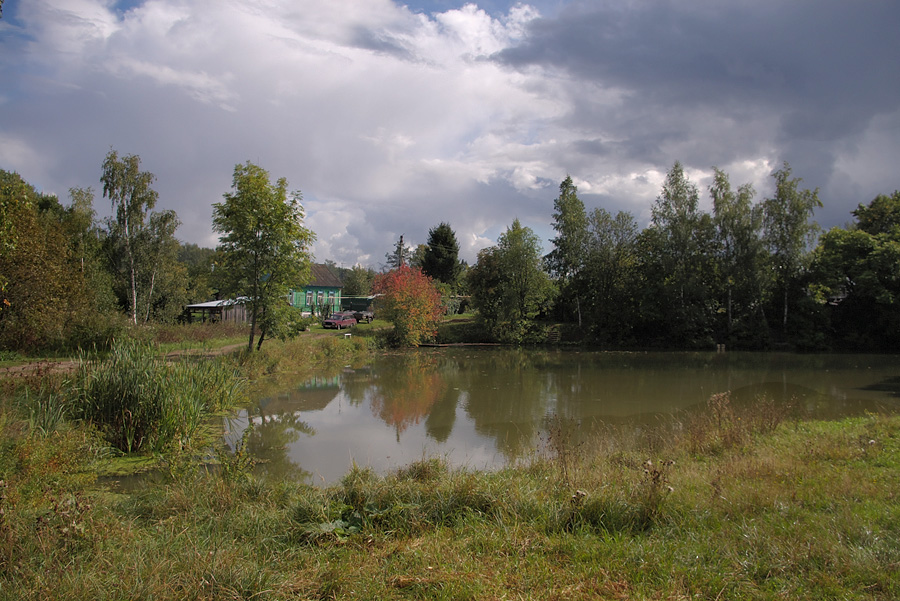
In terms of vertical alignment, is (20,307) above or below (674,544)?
above

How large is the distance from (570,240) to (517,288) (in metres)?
5.83

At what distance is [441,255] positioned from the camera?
4978 centimetres

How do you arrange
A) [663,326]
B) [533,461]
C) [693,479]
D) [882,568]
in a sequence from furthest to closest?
[663,326] < [533,461] < [693,479] < [882,568]

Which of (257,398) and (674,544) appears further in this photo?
(257,398)

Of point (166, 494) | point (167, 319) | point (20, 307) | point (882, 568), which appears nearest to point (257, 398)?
point (20, 307)

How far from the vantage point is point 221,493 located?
522cm

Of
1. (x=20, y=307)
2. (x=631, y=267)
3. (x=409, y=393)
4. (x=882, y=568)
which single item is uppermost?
(x=631, y=267)

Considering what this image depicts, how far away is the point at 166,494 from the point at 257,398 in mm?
9544

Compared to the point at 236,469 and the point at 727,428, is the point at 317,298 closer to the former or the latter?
the point at 727,428

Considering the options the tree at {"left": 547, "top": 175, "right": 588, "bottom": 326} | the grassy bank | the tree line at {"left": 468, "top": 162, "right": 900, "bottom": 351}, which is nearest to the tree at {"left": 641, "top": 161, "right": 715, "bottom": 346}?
the tree line at {"left": 468, "top": 162, "right": 900, "bottom": 351}

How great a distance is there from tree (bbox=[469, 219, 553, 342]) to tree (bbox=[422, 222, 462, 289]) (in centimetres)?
1480

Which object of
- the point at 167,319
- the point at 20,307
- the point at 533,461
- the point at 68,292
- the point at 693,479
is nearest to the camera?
the point at 693,479

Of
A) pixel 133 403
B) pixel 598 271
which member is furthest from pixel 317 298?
pixel 133 403

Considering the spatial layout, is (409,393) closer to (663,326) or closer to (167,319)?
(167,319)
